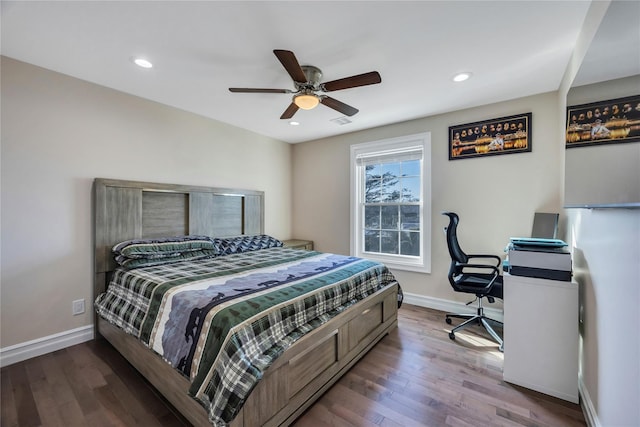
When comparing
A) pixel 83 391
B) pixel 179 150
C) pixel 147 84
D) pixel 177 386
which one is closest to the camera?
pixel 177 386

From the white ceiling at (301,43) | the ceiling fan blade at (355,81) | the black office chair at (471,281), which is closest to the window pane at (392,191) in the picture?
the black office chair at (471,281)

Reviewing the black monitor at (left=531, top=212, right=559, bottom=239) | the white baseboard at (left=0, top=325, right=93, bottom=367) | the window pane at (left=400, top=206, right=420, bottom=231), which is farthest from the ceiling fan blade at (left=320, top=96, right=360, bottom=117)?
the white baseboard at (left=0, top=325, right=93, bottom=367)

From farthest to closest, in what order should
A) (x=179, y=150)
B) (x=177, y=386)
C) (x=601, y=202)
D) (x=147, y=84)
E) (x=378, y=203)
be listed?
(x=378, y=203) < (x=179, y=150) < (x=147, y=84) < (x=177, y=386) < (x=601, y=202)

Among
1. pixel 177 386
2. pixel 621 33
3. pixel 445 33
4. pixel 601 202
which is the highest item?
pixel 445 33

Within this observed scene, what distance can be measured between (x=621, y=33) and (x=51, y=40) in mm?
3416

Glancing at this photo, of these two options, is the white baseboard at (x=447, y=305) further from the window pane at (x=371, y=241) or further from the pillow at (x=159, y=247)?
the pillow at (x=159, y=247)

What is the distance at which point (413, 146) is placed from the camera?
3.58 m

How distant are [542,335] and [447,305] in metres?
1.48

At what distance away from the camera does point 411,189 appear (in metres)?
3.69

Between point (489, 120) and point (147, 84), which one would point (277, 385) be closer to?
point (147, 84)

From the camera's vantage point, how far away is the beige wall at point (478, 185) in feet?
9.04

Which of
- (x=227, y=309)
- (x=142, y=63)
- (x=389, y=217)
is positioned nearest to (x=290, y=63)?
(x=142, y=63)

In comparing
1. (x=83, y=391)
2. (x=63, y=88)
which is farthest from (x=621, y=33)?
(x=63, y=88)

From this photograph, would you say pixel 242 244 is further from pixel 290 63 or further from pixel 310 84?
pixel 290 63
